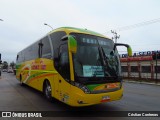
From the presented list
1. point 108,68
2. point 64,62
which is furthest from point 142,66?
point 64,62

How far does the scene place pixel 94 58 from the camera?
810cm

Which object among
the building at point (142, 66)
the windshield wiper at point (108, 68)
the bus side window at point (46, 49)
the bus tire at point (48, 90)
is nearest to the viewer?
the windshield wiper at point (108, 68)

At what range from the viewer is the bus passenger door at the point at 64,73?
8.00m

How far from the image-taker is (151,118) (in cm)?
745

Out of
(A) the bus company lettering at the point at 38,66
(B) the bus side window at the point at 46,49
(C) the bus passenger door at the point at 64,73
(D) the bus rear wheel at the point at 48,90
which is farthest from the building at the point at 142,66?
(C) the bus passenger door at the point at 64,73

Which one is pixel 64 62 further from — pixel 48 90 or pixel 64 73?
pixel 48 90

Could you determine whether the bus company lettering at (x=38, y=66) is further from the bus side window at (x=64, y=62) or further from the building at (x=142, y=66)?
the building at (x=142, y=66)

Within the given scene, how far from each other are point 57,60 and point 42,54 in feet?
9.53

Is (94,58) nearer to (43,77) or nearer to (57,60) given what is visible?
(57,60)

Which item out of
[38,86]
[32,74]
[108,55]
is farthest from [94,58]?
[32,74]

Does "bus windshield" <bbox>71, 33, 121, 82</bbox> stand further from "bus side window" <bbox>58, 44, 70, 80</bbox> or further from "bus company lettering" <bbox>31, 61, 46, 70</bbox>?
"bus company lettering" <bbox>31, 61, 46, 70</bbox>

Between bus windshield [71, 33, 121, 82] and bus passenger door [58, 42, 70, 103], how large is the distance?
464 millimetres

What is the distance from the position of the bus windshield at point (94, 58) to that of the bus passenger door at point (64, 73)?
0.46 m

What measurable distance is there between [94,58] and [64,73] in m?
1.22
